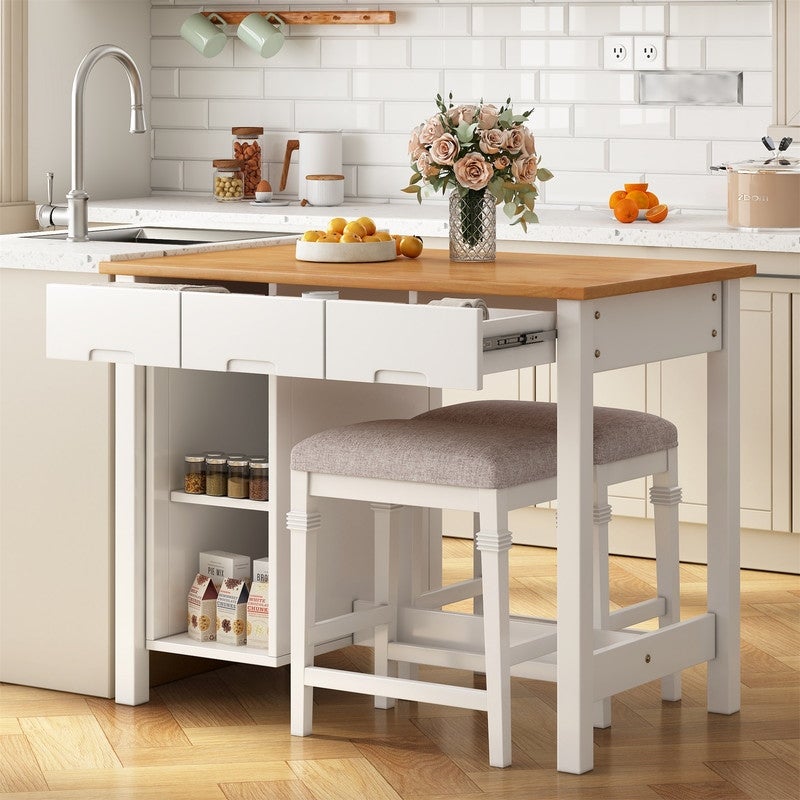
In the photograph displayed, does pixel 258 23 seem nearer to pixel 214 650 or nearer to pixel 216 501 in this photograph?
pixel 216 501

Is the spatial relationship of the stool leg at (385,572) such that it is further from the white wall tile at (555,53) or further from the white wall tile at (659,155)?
the white wall tile at (555,53)

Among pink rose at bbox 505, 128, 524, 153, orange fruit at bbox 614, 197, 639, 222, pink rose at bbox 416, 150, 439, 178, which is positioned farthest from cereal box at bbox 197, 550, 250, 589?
orange fruit at bbox 614, 197, 639, 222

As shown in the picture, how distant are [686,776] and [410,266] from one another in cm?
107

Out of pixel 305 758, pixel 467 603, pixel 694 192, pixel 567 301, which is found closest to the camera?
pixel 567 301

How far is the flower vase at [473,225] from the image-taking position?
10.5 ft

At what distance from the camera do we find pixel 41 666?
3.37 m

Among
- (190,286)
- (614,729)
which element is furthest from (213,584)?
(614,729)

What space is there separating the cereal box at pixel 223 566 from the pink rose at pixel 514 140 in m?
0.98

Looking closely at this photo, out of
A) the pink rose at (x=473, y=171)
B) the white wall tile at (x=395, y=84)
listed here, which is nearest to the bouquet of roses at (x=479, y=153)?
the pink rose at (x=473, y=171)

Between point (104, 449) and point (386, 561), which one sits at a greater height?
point (104, 449)

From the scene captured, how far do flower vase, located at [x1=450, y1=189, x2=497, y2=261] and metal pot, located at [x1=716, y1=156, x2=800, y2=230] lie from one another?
137 centimetres

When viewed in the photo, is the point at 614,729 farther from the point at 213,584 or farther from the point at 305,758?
the point at 213,584

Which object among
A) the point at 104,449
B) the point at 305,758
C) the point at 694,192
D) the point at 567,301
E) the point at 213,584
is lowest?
the point at 305,758

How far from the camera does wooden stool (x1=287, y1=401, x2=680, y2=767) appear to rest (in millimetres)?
2791
